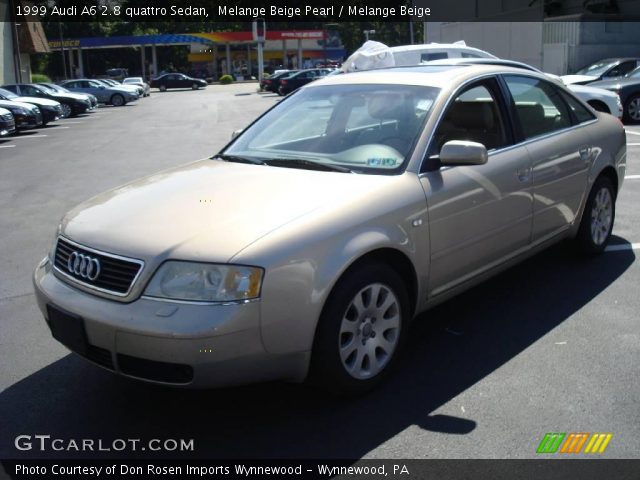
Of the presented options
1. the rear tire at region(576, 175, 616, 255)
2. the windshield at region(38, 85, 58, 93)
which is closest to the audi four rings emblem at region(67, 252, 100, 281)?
the rear tire at region(576, 175, 616, 255)

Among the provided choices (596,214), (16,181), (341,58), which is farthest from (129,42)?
(596,214)

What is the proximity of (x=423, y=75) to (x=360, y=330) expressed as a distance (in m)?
1.90

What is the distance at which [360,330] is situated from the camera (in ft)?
11.7

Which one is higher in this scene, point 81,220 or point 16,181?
point 81,220

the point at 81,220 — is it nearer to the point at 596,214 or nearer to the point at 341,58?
the point at 596,214

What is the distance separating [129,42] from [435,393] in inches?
2954

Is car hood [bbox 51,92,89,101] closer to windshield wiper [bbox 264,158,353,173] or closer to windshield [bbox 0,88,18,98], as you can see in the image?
windshield [bbox 0,88,18,98]

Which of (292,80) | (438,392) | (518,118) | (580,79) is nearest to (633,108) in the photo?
(580,79)

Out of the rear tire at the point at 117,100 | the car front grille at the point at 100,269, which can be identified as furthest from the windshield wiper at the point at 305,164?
the rear tire at the point at 117,100

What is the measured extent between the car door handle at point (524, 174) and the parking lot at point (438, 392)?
90cm

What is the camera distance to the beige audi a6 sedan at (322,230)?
10.2 feet

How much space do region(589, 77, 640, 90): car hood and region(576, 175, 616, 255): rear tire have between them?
12.2 meters

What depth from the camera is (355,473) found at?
2.99 meters

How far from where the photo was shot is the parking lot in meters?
3.24
